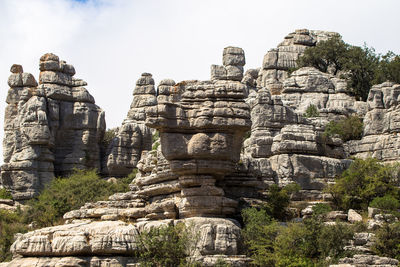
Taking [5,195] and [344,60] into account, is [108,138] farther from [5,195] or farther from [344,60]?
→ [344,60]

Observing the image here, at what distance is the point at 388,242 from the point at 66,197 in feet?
74.1

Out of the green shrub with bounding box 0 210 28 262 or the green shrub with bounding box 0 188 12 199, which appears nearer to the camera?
the green shrub with bounding box 0 210 28 262

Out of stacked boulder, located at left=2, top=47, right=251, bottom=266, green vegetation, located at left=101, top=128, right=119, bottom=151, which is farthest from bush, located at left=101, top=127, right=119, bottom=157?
stacked boulder, located at left=2, top=47, right=251, bottom=266

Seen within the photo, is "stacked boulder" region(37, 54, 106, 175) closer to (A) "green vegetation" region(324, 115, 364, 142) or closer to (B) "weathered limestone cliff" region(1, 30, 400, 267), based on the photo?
(B) "weathered limestone cliff" region(1, 30, 400, 267)

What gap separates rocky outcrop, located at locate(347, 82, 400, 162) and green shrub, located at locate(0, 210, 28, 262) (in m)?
20.1

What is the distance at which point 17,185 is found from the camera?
60.2 meters

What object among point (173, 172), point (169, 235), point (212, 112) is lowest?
point (169, 235)

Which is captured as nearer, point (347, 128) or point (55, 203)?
point (55, 203)

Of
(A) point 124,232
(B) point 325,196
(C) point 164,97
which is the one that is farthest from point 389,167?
(A) point 124,232

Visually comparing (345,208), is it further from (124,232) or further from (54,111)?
(54,111)

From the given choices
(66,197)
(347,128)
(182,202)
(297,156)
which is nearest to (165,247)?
(182,202)

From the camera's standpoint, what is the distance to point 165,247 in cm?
3459

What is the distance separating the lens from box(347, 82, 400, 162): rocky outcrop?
4659cm

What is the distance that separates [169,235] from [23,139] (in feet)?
95.8
